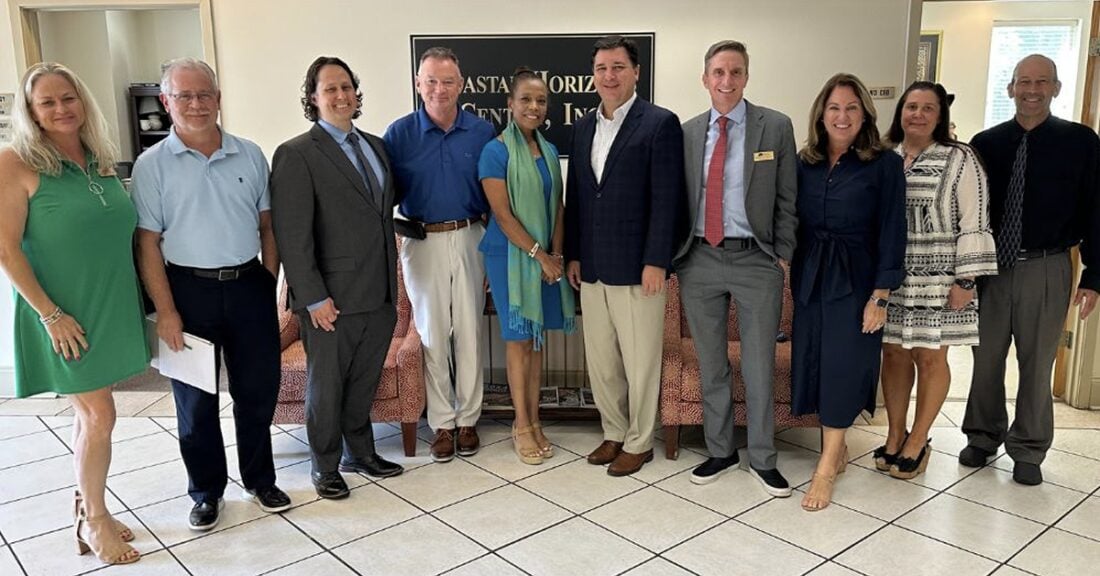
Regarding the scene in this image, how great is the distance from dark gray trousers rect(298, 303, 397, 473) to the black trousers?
161 millimetres

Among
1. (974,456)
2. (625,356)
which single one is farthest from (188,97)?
(974,456)

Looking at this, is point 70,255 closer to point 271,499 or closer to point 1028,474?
point 271,499

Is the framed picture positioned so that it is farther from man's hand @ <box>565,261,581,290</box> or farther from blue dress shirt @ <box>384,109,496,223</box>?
blue dress shirt @ <box>384,109,496,223</box>

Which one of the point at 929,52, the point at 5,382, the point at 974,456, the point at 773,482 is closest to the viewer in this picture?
the point at 773,482

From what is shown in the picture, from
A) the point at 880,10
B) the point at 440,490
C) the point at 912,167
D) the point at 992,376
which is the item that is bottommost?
the point at 440,490

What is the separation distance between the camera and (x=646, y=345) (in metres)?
3.13

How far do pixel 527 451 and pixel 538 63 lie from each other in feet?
6.23

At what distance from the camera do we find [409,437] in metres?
3.39

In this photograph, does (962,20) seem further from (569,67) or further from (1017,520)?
(1017,520)

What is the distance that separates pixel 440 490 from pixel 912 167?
2.13 meters

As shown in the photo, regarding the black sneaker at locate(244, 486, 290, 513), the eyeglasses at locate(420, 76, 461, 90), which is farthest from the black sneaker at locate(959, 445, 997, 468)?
the black sneaker at locate(244, 486, 290, 513)

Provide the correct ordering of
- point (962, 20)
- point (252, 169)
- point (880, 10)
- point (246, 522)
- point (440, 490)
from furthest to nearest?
point (962, 20) < point (880, 10) < point (440, 490) < point (246, 522) < point (252, 169)

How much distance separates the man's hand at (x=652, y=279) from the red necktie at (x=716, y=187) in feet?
0.78

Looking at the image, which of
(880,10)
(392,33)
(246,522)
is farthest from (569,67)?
(246,522)
